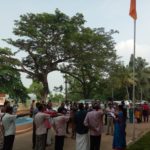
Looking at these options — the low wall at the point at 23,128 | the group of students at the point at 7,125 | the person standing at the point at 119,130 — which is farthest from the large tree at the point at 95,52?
the group of students at the point at 7,125

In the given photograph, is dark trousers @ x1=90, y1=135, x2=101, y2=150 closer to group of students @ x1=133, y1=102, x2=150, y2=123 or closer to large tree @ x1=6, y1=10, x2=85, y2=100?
group of students @ x1=133, y1=102, x2=150, y2=123

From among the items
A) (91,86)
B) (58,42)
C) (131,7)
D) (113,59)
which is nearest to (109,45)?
(113,59)

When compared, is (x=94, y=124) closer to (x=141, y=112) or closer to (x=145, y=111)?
(x=141, y=112)

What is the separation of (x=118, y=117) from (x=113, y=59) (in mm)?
30353

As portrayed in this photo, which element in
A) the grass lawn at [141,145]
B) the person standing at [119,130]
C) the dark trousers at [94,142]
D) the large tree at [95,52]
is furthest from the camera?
the large tree at [95,52]

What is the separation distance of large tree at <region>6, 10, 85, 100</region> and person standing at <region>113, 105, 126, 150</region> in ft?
92.3

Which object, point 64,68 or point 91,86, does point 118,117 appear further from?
point 91,86

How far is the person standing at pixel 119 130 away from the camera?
1590cm

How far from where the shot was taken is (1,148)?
1497 cm

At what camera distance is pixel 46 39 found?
150 ft

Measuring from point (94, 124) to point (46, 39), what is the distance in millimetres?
31816

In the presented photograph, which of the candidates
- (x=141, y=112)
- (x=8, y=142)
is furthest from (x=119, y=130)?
(x=141, y=112)

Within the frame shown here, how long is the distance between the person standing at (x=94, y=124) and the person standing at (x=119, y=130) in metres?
1.46

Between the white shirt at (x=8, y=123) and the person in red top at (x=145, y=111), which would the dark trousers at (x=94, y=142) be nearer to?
the white shirt at (x=8, y=123)
